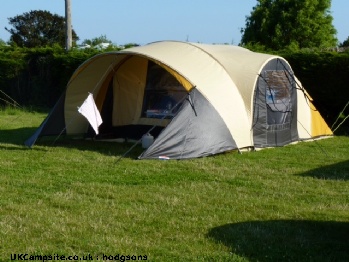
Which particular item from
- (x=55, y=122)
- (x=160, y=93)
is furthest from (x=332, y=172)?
(x=55, y=122)

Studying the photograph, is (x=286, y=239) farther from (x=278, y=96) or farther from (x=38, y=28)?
(x=38, y=28)

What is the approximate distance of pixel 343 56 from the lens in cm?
1429

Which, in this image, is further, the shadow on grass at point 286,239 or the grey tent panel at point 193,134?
the grey tent panel at point 193,134

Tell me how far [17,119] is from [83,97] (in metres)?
4.88

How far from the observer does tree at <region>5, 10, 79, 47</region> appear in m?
38.2

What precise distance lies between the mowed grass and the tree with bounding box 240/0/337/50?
2169 cm

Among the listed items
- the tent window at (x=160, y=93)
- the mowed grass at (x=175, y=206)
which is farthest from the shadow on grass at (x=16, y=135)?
the tent window at (x=160, y=93)

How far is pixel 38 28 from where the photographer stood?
38469mm

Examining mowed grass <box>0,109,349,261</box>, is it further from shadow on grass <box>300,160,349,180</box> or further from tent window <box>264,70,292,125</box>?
tent window <box>264,70,292,125</box>

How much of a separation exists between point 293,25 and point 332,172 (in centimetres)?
2396

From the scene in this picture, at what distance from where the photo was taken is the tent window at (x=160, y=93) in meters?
12.0

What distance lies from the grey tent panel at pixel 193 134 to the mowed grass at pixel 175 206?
219 mm

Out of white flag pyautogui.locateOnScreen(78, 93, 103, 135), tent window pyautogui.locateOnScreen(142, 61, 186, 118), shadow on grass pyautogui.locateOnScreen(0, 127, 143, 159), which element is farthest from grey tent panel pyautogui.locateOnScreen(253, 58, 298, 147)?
white flag pyautogui.locateOnScreen(78, 93, 103, 135)

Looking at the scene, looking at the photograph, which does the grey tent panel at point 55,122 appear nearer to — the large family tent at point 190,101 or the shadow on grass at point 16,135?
the large family tent at point 190,101
